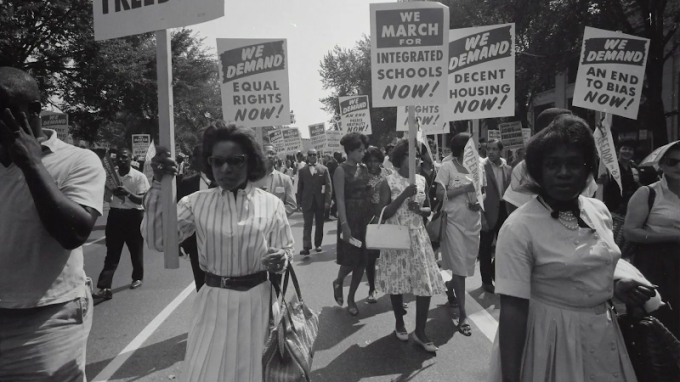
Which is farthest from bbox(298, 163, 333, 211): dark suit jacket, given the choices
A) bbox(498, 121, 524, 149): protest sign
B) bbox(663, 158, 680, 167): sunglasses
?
bbox(663, 158, 680, 167): sunglasses

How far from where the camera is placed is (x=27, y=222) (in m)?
2.23

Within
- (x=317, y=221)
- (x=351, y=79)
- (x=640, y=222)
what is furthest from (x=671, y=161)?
(x=351, y=79)

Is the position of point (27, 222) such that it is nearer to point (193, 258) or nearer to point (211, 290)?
point (211, 290)

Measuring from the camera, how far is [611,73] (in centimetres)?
673

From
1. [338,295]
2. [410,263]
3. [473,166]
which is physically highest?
[473,166]

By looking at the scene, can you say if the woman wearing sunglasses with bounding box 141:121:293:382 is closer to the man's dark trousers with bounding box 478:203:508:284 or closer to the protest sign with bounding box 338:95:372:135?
the man's dark trousers with bounding box 478:203:508:284

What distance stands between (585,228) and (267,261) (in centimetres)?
151

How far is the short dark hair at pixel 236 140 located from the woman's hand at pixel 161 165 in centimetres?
21

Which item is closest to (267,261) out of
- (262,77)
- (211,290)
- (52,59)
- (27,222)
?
(211,290)

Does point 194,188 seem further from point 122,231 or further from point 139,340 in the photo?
point 139,340

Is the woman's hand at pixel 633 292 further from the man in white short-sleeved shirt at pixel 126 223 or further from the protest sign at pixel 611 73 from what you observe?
the man in white short-sleeved shirt at pixel 126 223

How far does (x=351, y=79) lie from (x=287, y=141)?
3231 centimetres

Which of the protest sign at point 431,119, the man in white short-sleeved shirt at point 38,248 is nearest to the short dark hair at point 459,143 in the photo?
the protest sign at point 431,119

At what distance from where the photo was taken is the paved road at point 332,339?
4535mm
